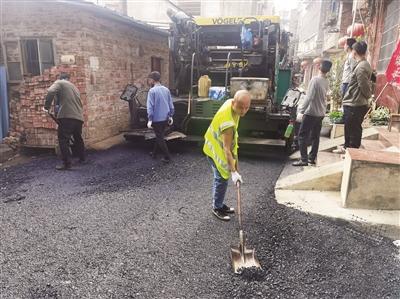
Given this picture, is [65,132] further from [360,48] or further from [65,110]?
[360,48]

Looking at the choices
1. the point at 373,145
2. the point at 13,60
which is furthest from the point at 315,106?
the point at 13,60

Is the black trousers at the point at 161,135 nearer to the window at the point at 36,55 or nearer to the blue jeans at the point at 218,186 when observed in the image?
the blue jeans at the point at 218,186

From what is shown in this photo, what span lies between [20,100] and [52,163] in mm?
1882

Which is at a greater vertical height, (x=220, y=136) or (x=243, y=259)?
(x=220, y=136)

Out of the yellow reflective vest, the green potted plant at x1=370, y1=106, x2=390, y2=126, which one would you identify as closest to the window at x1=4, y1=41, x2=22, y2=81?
the yellow reflective vest

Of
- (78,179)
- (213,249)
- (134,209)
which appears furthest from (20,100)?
(213,249)

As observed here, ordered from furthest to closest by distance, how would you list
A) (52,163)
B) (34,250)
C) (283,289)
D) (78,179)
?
(52,163) → (78,179) → (34,250) → (283,289)

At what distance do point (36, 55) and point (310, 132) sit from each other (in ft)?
18.8

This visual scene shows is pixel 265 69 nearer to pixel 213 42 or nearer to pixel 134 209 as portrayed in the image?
pixel 213 42

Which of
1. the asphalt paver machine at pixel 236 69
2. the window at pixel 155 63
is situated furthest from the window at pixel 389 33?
the window at pixel 155 63

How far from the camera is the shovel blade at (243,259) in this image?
285 centimetres

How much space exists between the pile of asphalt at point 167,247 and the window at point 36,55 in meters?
2.97

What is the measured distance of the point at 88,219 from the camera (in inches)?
152

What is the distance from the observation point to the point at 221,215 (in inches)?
154
